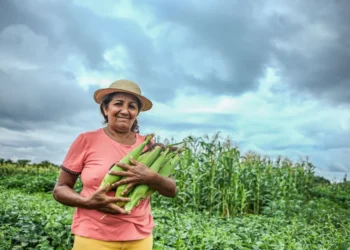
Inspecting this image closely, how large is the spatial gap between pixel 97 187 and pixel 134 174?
10.6 inches

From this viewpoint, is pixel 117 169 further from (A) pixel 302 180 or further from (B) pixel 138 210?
(A) pixel 302 180

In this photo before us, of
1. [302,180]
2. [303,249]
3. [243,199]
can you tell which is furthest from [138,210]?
[302,180]

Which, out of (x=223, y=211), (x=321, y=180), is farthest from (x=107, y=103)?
(x=321, y=180)

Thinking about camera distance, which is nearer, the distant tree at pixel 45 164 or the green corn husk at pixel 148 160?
the green corn husk at pixel 148 160

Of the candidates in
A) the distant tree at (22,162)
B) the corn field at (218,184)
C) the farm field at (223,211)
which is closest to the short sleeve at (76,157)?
the farm field at (223,211)

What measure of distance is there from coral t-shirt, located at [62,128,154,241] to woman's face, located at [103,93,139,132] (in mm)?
114

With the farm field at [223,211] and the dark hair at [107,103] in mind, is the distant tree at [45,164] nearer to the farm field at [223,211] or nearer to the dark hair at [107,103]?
the farm field at [223,211]

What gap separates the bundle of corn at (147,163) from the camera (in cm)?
295

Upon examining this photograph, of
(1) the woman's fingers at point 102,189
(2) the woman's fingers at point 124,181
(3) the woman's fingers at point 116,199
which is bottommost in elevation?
(3) the woman's fingers at point 116,199

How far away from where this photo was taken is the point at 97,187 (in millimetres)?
3020

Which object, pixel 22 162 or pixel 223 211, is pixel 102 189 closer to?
pixel 223 211

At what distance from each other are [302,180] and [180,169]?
5.88 meters

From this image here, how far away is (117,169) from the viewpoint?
297 centimetres

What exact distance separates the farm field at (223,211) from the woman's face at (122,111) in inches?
96.7
